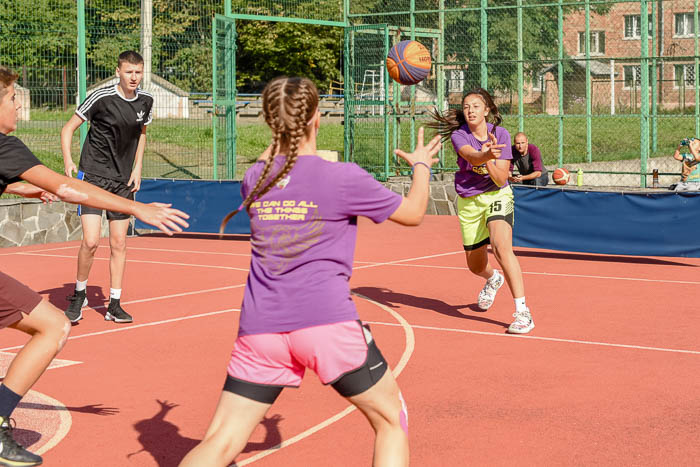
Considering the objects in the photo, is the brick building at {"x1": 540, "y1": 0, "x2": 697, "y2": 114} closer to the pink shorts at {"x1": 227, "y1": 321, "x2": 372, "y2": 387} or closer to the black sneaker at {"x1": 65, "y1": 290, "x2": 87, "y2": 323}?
the black sneaker at {"x1": 65, "y1": 290, "x2": 87, "y2": 323}

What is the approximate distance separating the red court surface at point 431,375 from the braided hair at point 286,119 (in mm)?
1864

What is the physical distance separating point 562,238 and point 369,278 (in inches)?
130

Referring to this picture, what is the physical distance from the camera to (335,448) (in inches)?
205

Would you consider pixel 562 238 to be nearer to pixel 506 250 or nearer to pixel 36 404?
pixel 506 250

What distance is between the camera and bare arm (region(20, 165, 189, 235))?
4.14m

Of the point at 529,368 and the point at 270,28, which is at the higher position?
the point at 270,28

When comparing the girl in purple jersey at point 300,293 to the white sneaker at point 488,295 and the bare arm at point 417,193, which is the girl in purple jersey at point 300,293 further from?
the white sneaker at point 488,295

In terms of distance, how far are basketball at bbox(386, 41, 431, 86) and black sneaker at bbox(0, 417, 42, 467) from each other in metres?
10.3

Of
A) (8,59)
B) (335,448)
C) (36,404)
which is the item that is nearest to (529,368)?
(335,448)

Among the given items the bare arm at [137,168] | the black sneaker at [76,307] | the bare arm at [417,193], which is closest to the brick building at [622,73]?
the bare arm at [137,168]

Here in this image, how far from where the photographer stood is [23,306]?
485 centimetres

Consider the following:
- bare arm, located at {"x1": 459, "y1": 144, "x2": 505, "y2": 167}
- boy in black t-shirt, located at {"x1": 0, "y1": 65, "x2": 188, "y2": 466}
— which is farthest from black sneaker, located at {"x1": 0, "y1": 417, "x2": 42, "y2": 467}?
bare arm, located at {"x1": 459, "y1": 144, "x2": 505, "y2": 167}

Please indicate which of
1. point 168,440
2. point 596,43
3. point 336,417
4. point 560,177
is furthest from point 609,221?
point 596,43

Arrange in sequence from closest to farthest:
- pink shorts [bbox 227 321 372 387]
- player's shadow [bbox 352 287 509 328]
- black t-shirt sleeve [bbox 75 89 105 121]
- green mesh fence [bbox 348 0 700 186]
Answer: pink shorts [bbox 227 321 372 387] → black t-shirt sleeve [bbox 75 89 105 121] → player's shadow [bbox 352 287 509 328] → green mesh fence [bbox 348 0 700 186]
